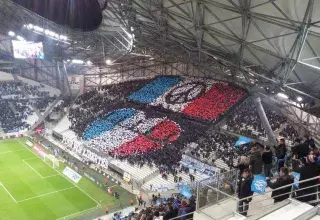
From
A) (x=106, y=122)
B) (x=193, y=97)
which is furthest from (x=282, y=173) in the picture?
(x=106, y=122)

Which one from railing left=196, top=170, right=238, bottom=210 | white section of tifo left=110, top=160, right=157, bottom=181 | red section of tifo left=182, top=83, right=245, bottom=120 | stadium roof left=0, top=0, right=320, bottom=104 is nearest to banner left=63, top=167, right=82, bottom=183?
white section of tifo left=110, top=160, right=157, bottom=181

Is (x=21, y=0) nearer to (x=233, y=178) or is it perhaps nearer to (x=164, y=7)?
(x=164, y=7)

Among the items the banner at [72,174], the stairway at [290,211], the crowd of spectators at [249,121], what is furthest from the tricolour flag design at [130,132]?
the stairway at [290,211]

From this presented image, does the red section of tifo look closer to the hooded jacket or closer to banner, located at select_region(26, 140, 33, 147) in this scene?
banner, located at select_region(26, 140, 33, 147)

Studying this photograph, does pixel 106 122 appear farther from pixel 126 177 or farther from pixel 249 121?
pixel 249 121

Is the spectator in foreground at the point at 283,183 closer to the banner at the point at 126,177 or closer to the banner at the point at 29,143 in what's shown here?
the banner at the point at 126,177

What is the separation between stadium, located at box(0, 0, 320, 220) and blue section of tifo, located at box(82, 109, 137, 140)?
167 millimetres

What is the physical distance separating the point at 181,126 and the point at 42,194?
16.0 meters

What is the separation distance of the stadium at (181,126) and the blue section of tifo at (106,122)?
0.17 m

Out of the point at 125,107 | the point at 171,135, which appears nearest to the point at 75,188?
the point at 171,135

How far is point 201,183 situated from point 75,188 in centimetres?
2265

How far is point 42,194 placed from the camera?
28.8 meters

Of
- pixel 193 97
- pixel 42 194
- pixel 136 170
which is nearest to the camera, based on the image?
pixel 42 194

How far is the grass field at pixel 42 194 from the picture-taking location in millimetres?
25797
